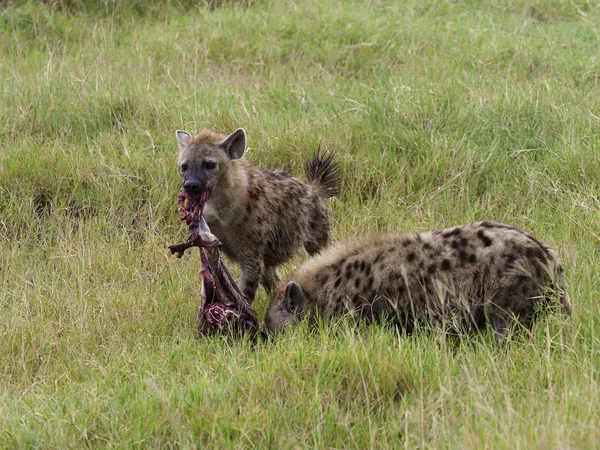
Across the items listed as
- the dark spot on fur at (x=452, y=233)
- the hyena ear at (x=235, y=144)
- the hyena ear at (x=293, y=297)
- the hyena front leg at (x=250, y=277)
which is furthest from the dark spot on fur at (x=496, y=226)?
the hyena ear at (x=235, y=144)

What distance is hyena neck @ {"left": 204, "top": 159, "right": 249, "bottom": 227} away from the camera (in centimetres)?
531

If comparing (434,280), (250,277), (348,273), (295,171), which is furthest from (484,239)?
(295,171)

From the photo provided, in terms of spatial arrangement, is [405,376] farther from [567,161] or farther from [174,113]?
[174,113]

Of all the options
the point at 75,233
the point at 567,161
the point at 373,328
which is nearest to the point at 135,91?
the point at 75,233

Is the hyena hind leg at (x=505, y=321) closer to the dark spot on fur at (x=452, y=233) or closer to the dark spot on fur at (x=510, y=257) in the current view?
the dark spot on fur at (x=510, y=257)

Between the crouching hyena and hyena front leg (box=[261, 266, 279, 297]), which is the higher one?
the crouching hyena

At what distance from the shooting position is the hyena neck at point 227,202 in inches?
209

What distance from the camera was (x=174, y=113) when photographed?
7027 millimetres

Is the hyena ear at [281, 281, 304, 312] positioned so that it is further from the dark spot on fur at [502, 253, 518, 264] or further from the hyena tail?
the hyena tail

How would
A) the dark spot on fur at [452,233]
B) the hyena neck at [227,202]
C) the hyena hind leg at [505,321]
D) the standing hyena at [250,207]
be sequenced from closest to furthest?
the hyena hind leg at [505,321], the dark spot on fur at [452,233], the standing hyena at [250,207], the hyena neck at [227,202]

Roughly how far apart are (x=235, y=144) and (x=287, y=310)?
1.11m

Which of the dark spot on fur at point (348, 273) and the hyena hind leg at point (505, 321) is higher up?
the dark spot on fur at point (348, 273)

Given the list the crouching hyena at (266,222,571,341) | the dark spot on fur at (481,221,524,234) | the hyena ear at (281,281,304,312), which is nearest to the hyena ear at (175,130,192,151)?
the crouching hyena at (266,222,571,341)

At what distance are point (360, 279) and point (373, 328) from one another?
0.34 m
